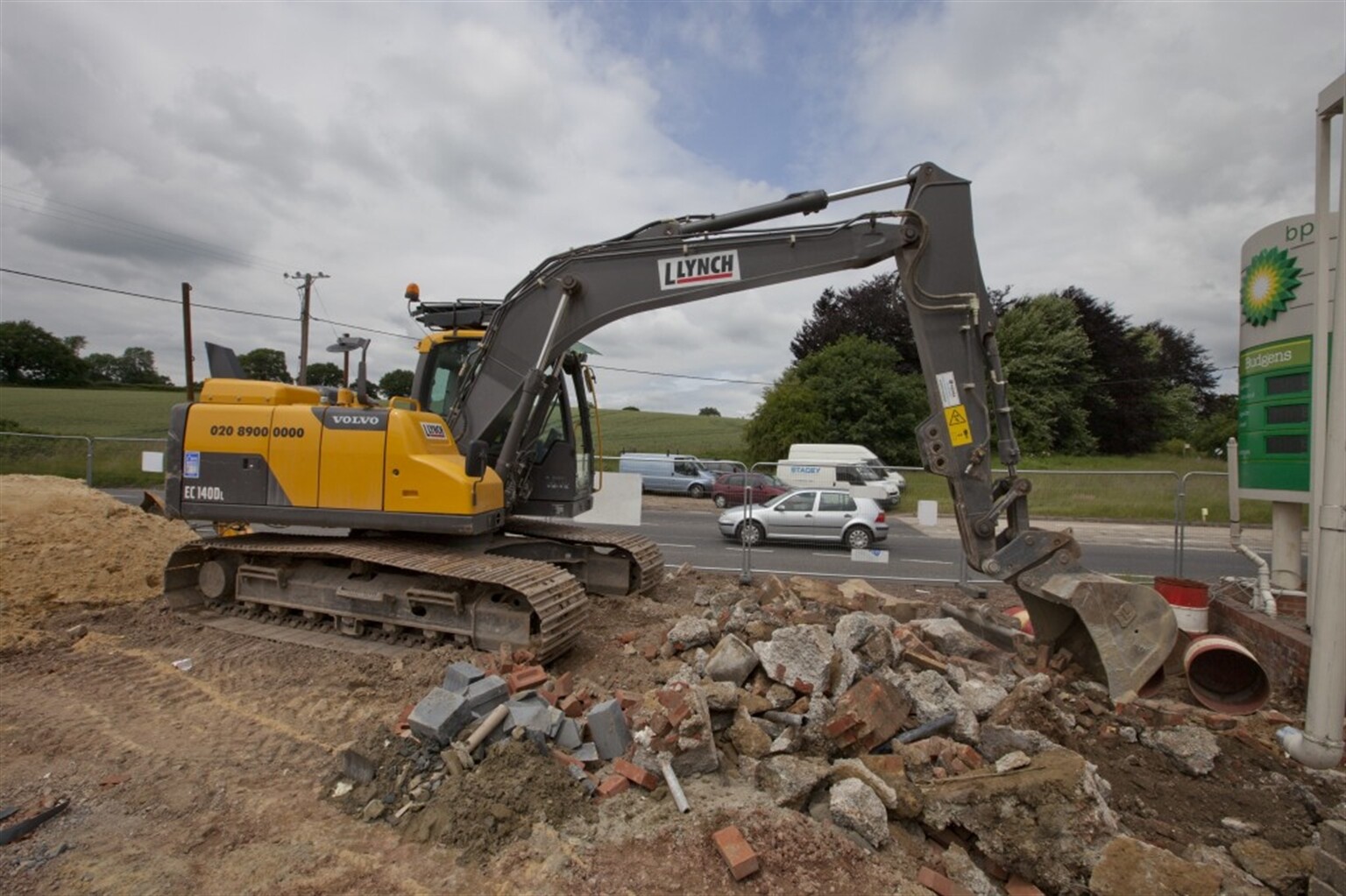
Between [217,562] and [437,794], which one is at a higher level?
[217,562]

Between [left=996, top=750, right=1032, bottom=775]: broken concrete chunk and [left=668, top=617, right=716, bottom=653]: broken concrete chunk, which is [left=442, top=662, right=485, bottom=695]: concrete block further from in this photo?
[left=996, top=750, right=1032, bottom=775]: broken concrete chunk

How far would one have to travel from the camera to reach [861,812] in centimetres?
336

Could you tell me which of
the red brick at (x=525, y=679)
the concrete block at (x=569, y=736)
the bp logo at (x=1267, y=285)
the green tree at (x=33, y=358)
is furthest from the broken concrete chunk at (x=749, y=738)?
the green tree at (x=33, y=358)

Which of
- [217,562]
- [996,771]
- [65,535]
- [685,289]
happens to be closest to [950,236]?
[685,289]

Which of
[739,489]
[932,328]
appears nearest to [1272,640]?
[932,328]

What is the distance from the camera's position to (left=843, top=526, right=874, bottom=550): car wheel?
46.9 ft

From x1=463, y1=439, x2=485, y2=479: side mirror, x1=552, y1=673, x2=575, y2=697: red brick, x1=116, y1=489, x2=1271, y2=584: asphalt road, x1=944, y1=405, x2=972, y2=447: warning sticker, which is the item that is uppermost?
x1=944, y1=405, x2=972, y2=447: warning sticker

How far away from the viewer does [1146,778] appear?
417 cm

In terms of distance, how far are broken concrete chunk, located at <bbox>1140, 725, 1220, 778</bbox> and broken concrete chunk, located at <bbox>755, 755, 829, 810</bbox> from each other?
2.44 metres

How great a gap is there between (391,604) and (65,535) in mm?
6206

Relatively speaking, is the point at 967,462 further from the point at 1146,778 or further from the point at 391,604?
the point at 391,604

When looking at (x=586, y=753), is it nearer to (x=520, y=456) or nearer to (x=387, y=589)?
(x=387, y=589)

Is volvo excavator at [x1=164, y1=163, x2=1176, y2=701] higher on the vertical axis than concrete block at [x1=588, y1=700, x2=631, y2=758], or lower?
higher

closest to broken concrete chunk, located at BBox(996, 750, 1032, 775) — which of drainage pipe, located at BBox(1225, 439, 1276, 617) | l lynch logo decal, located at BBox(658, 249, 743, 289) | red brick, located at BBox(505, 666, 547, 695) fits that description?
red brick, located at BBox(505, 666, 547, 695)
